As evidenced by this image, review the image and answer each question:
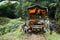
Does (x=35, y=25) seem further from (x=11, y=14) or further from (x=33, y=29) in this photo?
(x=11, y=14)

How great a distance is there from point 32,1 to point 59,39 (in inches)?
515

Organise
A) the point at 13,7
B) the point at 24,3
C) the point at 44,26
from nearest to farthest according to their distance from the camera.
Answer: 1. the point at 44,26
2. the point at 24,3
3. the point at 13,7

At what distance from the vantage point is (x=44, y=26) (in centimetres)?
1894

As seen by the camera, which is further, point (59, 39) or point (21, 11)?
point (21, 11)

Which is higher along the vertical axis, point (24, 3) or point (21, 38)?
point (24, 3)

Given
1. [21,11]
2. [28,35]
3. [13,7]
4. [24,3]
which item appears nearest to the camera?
[28,35]

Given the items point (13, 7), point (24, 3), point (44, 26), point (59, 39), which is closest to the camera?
point (59, 39)

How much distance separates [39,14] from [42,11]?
568 mm

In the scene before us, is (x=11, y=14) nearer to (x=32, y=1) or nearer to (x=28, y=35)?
(x=32, y=1)

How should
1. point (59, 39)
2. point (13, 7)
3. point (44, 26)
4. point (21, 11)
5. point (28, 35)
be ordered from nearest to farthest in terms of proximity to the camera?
point (59, 39), point (28, 35), point (44, 26), point (21, 11), point (13, 7)

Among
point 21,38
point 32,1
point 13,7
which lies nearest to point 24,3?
point 32,1

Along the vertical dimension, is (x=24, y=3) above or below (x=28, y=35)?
above

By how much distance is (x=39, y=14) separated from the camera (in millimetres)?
20094

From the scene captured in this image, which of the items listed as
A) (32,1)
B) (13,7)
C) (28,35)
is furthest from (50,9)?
(28,35)
